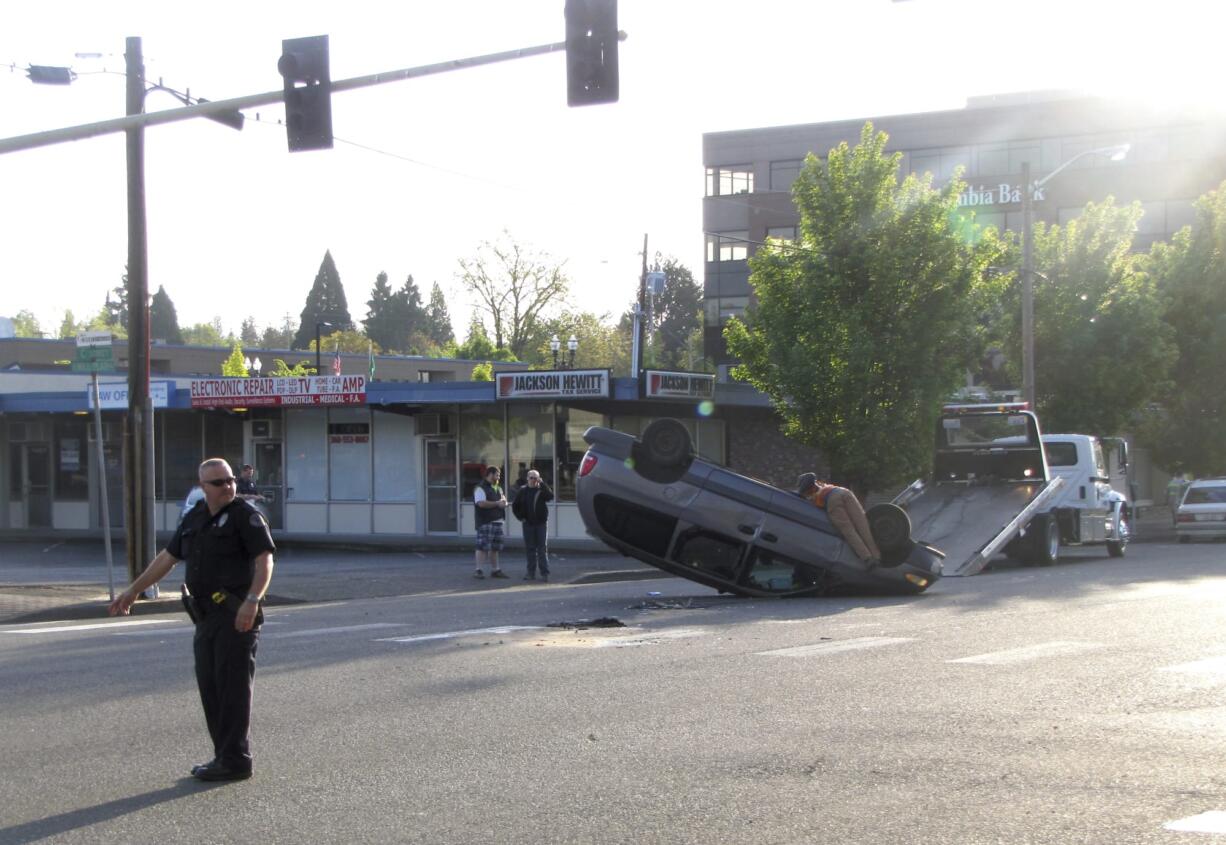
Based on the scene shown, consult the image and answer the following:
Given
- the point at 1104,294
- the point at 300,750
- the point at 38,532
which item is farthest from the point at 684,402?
the point at 300,750

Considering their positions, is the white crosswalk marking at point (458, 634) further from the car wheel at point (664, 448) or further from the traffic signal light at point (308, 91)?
the traffic signal light at point (308, 91)

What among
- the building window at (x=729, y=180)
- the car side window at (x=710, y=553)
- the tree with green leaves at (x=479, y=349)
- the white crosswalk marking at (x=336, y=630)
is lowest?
the white crosswalk marking at (x=336, y=630)

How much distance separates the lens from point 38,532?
36.3 m

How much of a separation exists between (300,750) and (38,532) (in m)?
31.6

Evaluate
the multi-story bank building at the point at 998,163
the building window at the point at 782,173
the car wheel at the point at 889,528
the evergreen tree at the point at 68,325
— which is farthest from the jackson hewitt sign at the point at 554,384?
the evergreen tree at the point at 68,325

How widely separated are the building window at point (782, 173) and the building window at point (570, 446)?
1342 inches

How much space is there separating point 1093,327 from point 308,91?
2860cm

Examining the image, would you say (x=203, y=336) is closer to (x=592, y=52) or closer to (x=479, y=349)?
(x=479, y=349)

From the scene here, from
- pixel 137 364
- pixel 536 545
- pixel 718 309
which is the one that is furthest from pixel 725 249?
pixel 137 364

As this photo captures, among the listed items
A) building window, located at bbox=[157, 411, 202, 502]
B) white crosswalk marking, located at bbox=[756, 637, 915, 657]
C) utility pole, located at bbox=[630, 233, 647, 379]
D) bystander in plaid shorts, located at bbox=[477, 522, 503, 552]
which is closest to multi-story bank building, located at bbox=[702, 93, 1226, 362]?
utility pole, located at bbox=[630, 233, 647, 379]

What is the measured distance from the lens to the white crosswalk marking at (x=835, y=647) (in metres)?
11.4

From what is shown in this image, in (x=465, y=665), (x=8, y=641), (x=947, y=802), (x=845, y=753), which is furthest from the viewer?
(x=8, y=641)

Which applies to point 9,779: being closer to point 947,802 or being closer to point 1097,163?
point 947,802

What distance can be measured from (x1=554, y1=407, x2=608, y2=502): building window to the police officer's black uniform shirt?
77.4ft
